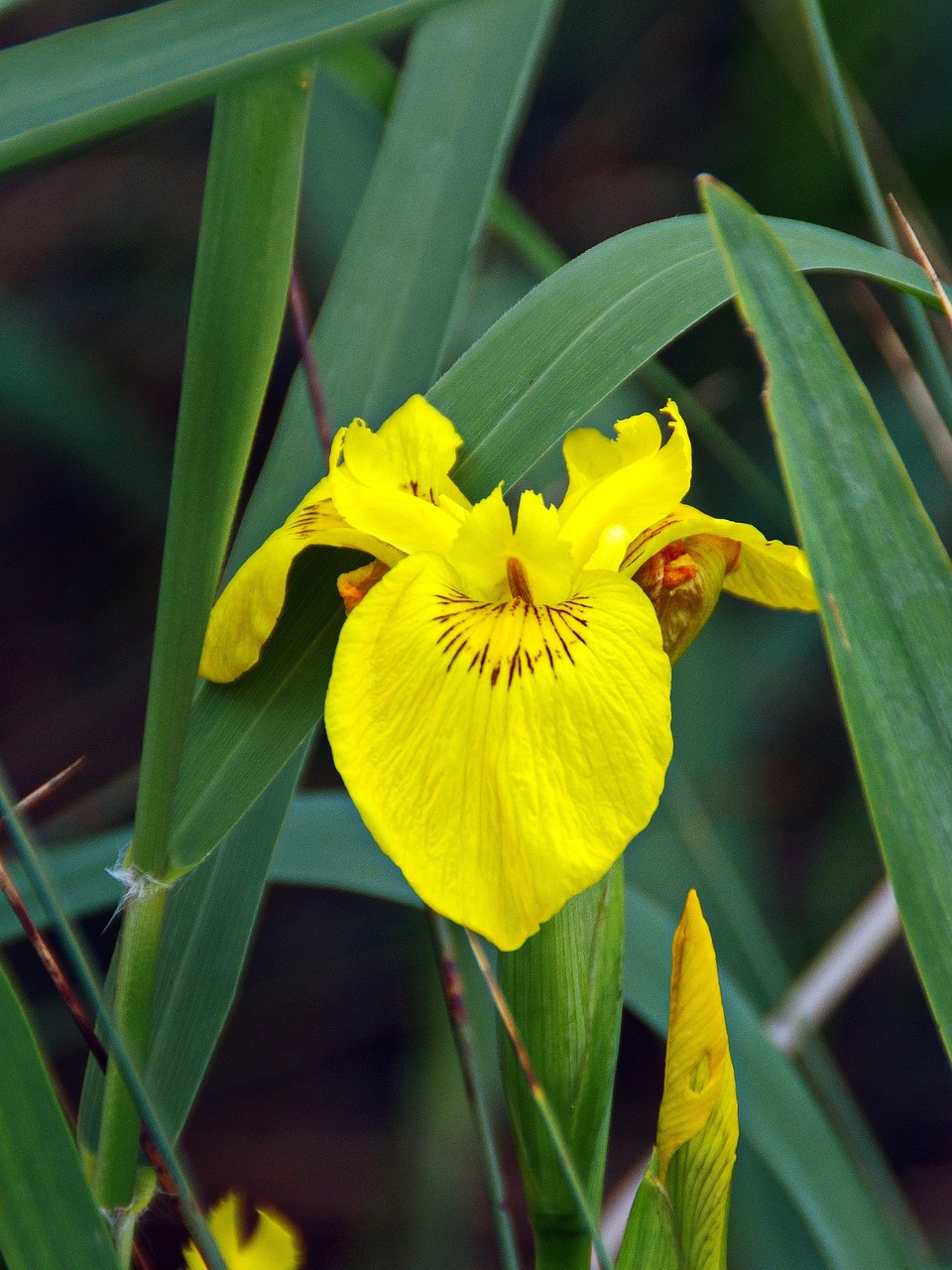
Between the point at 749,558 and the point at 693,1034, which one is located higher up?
the point at 749,558

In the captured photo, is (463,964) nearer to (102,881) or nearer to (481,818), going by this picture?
(102,881)

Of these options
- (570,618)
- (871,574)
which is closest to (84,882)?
(570,618)

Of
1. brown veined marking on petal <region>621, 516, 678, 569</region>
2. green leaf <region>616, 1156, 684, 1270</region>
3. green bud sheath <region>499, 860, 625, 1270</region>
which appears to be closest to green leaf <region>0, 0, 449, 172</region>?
brown veined marking on petal <region>621, 516, 678, 569</region>

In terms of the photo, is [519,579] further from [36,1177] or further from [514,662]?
[36,1177]

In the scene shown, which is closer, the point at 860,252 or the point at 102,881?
the point at 860,252

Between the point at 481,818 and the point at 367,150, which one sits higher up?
the point at 367,150

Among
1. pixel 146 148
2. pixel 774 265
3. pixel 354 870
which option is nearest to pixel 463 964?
pixel 354 870
